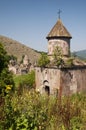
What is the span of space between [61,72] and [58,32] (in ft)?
14.1

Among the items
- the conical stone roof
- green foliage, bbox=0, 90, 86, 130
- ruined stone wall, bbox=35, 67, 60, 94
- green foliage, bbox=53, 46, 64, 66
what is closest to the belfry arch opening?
ruined stone wall, bbox=35, 67, 60, 94

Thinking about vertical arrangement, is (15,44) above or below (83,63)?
above

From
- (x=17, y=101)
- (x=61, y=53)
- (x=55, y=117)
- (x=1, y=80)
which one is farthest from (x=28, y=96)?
(x=61, y=53)

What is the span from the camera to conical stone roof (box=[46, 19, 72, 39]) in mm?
25984

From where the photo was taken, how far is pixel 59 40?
26.0 meters

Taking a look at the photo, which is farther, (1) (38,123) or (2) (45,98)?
(2) (45,98)

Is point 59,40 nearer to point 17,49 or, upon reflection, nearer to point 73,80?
point 73,80

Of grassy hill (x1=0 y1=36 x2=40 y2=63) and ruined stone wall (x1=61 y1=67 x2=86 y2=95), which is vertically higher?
grassy hill (x1=0 y1=36 x2=40 y2=63)

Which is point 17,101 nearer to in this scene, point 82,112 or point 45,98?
point 45,98

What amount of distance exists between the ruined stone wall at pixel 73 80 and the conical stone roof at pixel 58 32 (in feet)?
11.8

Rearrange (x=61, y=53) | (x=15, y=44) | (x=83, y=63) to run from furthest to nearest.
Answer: (x=15, y=44)
(x=83, y=63)
(x=61, y=53)

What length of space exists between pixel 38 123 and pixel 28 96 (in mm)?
2326

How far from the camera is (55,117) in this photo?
354 inches

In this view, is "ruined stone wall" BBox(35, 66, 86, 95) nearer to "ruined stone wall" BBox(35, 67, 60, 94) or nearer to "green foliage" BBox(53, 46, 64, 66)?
"ruined stone wall" BBox(35, 67, 60, 94)
